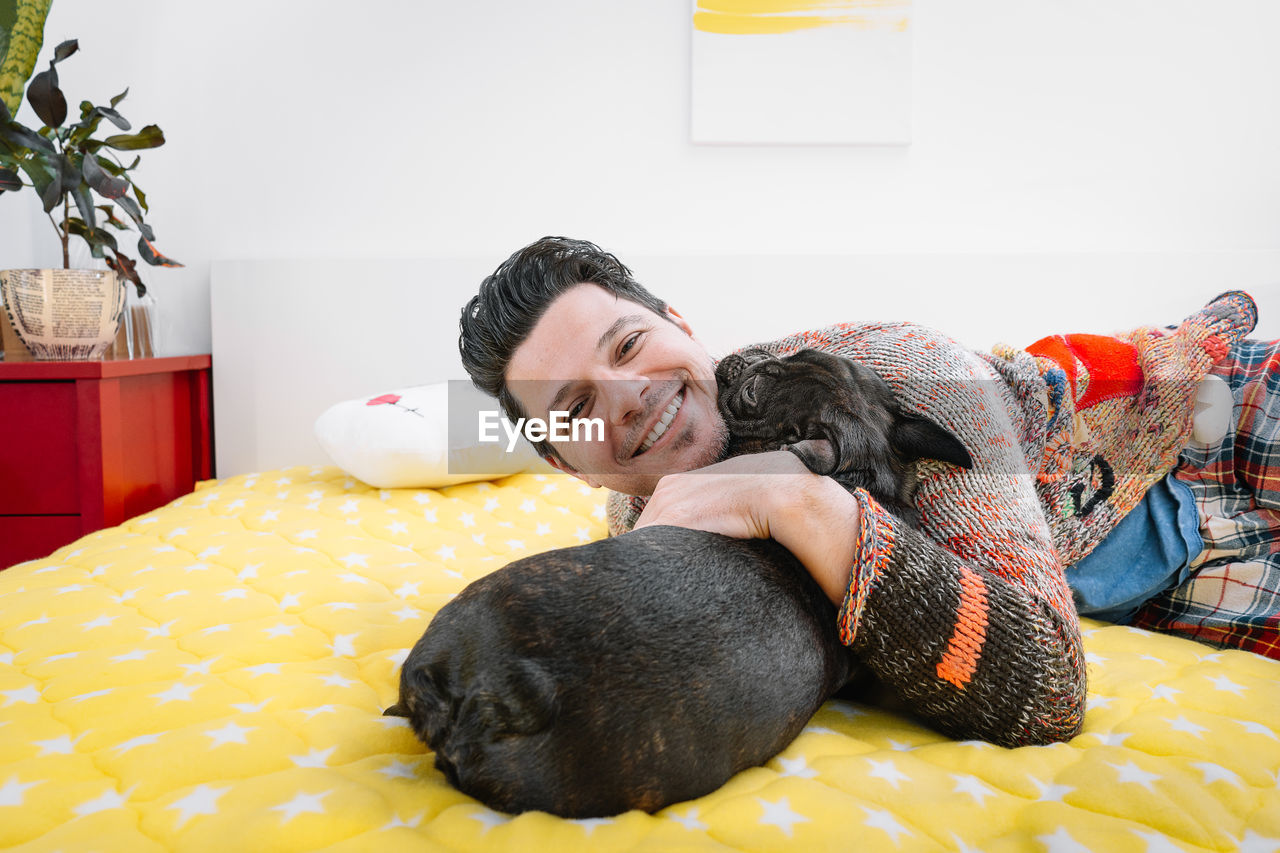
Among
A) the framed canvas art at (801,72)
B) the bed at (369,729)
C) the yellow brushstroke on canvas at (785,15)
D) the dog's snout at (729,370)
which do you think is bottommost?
the bed at (369,729)

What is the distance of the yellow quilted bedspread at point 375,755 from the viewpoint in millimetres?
568

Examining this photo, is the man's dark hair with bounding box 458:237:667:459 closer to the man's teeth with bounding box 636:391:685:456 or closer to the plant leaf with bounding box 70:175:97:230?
the man's teeth with bounding box 636:391:685:456

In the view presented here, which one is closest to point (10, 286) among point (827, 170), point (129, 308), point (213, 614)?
point (129, 308)

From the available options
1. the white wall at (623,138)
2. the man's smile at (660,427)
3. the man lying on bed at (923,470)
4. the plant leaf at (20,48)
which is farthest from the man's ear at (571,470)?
the plant leaf at (20,48)

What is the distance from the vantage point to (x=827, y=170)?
7.38 feet

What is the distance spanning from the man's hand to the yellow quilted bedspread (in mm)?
191

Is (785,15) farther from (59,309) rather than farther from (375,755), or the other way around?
(375,755)

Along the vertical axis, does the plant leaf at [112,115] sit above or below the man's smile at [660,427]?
above

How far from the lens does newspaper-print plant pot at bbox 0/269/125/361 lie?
5.64ft

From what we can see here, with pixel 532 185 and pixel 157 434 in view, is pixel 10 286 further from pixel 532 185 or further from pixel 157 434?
pixel 532 185

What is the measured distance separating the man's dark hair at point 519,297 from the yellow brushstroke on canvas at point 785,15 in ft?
4.47

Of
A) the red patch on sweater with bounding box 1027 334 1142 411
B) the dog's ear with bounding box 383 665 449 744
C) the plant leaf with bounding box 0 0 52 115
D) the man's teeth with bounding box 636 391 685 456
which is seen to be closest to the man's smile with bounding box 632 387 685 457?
the man's teeth with bounding box 636 391 685 456

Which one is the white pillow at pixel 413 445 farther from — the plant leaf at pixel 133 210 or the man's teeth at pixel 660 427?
the man's teeth at pixel 660 427

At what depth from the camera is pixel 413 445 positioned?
1.74 meters
